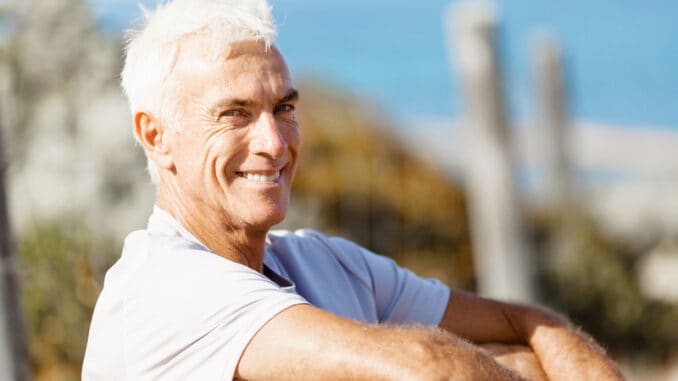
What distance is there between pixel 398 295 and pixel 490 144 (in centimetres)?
306

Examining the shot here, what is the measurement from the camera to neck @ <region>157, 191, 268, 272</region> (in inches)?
106

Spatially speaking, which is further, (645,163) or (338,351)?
(645,163)

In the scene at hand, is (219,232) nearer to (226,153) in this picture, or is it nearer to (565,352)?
(226,153)

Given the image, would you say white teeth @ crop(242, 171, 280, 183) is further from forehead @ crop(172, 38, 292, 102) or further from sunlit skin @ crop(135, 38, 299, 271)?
forehead @ crop(172, 38, 292, 102)

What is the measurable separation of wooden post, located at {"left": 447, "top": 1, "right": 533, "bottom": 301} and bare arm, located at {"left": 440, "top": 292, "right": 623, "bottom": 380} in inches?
117

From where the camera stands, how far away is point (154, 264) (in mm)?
2479

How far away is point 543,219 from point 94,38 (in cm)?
345

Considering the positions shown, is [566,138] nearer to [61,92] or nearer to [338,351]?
[61,92]

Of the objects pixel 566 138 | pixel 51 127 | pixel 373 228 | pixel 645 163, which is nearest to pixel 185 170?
pixel 51 127

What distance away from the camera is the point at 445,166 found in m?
7.29

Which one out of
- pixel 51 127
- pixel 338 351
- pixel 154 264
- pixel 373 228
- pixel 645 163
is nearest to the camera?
pixel 338 351

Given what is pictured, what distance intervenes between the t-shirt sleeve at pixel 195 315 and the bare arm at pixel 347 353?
43 mm

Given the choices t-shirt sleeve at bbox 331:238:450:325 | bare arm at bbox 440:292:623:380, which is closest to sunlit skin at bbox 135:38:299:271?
t-shirt sleeve at bbox 331:238:450:325

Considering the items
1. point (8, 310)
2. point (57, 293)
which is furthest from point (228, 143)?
point (57, 293)
